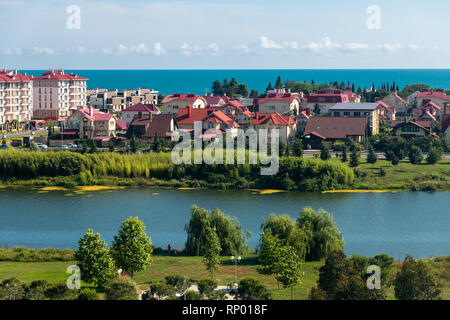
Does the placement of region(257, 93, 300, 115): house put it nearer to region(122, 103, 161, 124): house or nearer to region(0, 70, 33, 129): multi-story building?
region(122, 103, 161, 124): house

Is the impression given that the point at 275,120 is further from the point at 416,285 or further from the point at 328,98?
the point at 416,285

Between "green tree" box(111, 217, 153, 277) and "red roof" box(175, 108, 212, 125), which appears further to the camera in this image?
"red roof" box(175, 108, 212, 125)

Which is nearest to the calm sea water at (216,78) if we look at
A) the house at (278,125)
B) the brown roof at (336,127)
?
the house at (278,125)

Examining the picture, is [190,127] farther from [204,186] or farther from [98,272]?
[98,272]

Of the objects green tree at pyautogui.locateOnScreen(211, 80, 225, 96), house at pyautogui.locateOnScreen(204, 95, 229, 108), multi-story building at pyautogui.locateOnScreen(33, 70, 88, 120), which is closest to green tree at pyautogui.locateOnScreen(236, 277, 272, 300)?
house at pyautogui.locateOnScreen(204, 95, 229, 108)

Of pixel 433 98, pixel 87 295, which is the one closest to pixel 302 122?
pixel 433 98

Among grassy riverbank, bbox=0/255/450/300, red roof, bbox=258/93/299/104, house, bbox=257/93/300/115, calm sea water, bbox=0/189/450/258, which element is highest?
red roof, bbox=258/93/299/104

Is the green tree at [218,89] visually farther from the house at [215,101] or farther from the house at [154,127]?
the house at [154,127]
